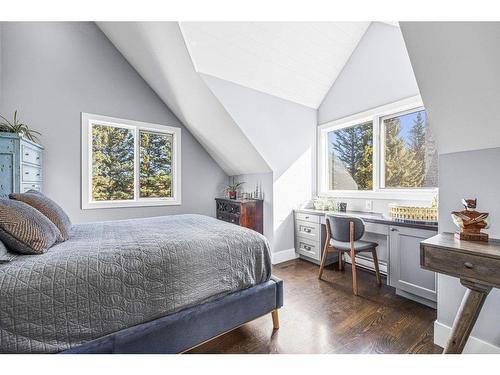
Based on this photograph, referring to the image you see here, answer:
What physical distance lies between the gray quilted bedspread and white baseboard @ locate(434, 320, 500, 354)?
47.5 inches

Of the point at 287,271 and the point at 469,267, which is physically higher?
the point at 469,267

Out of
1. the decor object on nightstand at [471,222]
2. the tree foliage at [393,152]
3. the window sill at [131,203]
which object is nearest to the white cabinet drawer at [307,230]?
the tree foliage at [393,152]

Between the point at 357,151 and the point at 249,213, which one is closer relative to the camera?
the point at 357,151

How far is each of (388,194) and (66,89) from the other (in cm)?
433

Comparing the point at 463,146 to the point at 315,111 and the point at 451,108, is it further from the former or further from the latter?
→ the point at 315,111

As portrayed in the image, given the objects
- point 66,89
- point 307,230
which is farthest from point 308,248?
point 66,89

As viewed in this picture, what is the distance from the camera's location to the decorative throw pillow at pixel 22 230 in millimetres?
1138

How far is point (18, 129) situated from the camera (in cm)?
221

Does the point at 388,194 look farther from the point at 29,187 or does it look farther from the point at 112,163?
the point at 29,187

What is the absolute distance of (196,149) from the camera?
4094 millimetres

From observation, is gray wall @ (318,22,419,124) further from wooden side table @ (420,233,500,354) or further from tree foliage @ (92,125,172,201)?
tree foliage @ (92,125,172,201)

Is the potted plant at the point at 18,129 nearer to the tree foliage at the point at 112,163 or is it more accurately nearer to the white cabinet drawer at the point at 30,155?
the white cabinet drawer at the point at 30,155

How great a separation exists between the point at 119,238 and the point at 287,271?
2139 millimetres

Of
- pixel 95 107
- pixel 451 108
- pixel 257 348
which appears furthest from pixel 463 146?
pixel 95 107
